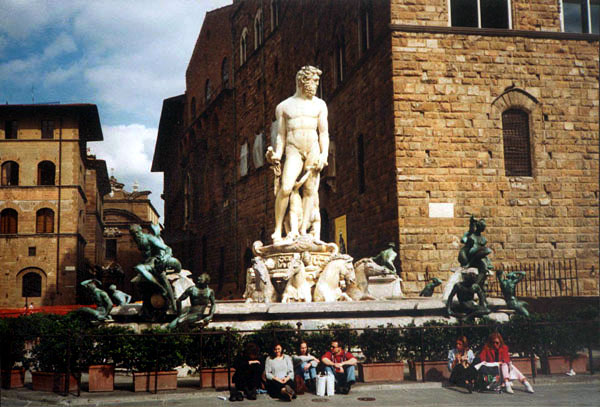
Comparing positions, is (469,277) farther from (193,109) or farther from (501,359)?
(193,109)

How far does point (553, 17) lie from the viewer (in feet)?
55.7

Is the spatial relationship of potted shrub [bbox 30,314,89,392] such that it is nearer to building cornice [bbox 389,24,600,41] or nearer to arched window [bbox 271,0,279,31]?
building cornice [bbox 389,24,600,41]

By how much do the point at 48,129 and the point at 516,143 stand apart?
26584mm

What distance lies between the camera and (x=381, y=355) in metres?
8.67

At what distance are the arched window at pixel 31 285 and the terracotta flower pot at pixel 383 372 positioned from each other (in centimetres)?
1899

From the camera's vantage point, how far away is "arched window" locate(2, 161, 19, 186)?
27.8 meters

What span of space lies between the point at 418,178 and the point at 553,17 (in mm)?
5502

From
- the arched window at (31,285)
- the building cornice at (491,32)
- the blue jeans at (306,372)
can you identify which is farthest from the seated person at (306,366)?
the arched window at (31,285)

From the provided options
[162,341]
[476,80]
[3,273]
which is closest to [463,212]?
[476,80]

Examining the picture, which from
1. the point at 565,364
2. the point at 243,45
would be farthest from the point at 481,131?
the point at 243,45

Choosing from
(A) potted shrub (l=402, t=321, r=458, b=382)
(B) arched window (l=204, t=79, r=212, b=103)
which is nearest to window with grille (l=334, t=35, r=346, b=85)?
(A) potted shrub (l=402, t=321, r=458, b=382)

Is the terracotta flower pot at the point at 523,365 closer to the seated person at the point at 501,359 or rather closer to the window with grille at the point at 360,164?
the seated person at the point at 501,359

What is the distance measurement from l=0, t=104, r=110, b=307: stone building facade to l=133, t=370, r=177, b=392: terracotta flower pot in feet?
51.0

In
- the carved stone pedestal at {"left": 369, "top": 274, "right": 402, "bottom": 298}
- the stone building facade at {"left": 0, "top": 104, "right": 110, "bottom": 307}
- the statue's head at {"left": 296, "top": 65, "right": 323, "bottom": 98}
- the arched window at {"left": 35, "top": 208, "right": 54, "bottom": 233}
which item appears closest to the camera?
the carved stone pedestal at {"left": 369, "top": 274, "right": 402, "bottom": 298}
